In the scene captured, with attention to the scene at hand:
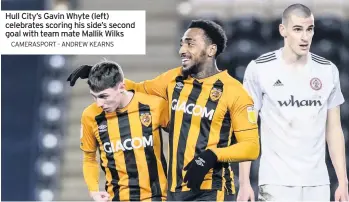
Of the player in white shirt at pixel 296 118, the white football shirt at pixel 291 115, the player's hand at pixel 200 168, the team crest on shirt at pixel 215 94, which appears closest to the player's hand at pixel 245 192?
the player in white shirt at pixel 296 118

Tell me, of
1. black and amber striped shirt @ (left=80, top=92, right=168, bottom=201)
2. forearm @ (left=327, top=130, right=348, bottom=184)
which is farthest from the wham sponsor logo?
black and amber striped shirt @ (left=80, top=92, right=168, bottom=201)

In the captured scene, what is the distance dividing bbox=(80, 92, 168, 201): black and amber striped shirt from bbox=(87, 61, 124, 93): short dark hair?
0.71ft

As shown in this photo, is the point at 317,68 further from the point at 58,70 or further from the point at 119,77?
the point at 58,70

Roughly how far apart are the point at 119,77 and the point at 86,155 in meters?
0.56

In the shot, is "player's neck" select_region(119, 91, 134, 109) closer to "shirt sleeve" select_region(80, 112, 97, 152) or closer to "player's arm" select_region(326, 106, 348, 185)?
"shirt sleeve" select_region(80, 112, 97, 152)

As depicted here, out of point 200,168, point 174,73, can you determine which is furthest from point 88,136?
point 200,168

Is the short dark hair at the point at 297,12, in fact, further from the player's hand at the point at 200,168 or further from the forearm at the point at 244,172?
the player's hand at the point at 200,168

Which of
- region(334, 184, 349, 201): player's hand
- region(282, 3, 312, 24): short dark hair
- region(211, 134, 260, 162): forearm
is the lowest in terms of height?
region(334, 184, 349, 201): player's hand

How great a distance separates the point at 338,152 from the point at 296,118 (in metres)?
0.37

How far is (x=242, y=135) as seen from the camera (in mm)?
5004

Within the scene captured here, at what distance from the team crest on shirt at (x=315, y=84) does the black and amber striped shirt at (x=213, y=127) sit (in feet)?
1.73

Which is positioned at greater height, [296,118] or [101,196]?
[296,118]

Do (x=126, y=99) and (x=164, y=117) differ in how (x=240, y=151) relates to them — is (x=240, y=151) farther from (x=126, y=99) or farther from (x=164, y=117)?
(x=126, y=99)

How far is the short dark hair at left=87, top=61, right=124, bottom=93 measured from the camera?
5.06 meters
